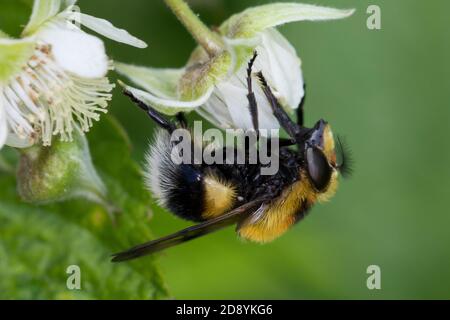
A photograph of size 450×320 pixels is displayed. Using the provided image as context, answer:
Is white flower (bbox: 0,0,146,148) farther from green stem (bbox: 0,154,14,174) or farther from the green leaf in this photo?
green stem (bbox: 0,154,14,174)

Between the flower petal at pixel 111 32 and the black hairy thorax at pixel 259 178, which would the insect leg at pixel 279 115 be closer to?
the black hairy thorax at pixel 259 178

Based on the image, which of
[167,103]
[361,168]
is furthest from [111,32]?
[361,168]

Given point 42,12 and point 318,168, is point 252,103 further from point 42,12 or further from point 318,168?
point 42,12

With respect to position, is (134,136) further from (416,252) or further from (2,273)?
(416,252)
